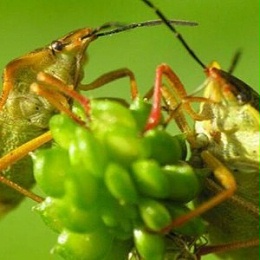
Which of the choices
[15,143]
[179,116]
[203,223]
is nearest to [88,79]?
[15,143]

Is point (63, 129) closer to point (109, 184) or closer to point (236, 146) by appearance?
point (109, 184)

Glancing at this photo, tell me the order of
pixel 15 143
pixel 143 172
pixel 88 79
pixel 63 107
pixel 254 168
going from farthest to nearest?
pixel 88 79
pixel 15 143
pixel 254 168
pixel 63 107
pixel 143 172

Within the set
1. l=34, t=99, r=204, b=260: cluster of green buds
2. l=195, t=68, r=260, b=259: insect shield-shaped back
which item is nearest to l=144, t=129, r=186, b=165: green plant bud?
l=34, t=99, r=204, b=260: cluster of green buds

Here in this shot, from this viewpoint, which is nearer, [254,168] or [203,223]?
[203,223]

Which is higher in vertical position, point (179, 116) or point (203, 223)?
point (179, 116)

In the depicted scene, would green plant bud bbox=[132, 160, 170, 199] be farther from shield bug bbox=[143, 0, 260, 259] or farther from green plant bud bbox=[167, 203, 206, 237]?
shield bug bbox=[143, 0, 260, 259]

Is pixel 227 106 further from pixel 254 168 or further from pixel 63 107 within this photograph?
pixel 63 107

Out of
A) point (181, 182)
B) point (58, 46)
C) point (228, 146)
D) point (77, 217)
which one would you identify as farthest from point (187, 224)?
point (58, 46)
